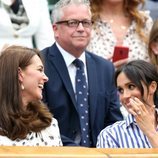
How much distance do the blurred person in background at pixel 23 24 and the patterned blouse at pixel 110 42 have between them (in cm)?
40

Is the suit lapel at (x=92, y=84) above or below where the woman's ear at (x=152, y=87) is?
below

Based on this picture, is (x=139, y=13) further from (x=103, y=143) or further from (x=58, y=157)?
(x=58, y=157)

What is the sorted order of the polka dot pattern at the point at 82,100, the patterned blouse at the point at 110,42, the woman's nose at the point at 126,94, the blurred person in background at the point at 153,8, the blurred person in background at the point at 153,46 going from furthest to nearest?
the blurred person in background at the point at 153,8 < the patterned blouse at the point at 110,42 < the blurred person in background at the point at 153,46 < the polka dot pattern at the point at 82,100 < the woman's nose at the point at 126,94

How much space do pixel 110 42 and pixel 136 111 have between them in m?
1.81

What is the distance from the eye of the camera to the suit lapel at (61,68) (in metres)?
4.71

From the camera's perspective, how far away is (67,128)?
4.68m

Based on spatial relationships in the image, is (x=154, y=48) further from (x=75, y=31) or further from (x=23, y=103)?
(x=23, y=103)

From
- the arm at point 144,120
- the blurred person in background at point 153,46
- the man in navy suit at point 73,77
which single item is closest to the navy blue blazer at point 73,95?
the man in navy suit at point 73,77

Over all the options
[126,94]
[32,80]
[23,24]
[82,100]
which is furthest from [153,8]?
[32,80]

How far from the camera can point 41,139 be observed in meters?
3.86

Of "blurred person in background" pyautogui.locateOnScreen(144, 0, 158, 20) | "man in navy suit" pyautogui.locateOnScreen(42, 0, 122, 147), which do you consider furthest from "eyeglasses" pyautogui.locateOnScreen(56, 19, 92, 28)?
"blurred person in background" pyautogui.locateOnScreen(144, 0, 158, 20)

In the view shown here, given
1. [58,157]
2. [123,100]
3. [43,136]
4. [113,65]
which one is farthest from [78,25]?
[58,157]

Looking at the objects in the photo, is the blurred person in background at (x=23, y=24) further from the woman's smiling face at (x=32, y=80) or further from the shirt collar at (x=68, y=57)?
the woman's smiling face at (x=32, y=80)

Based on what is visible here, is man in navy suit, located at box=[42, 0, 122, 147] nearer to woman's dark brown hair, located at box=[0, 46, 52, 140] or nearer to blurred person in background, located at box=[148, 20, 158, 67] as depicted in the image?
blurred person in background, located at box=[148, 20, 158, 67]
